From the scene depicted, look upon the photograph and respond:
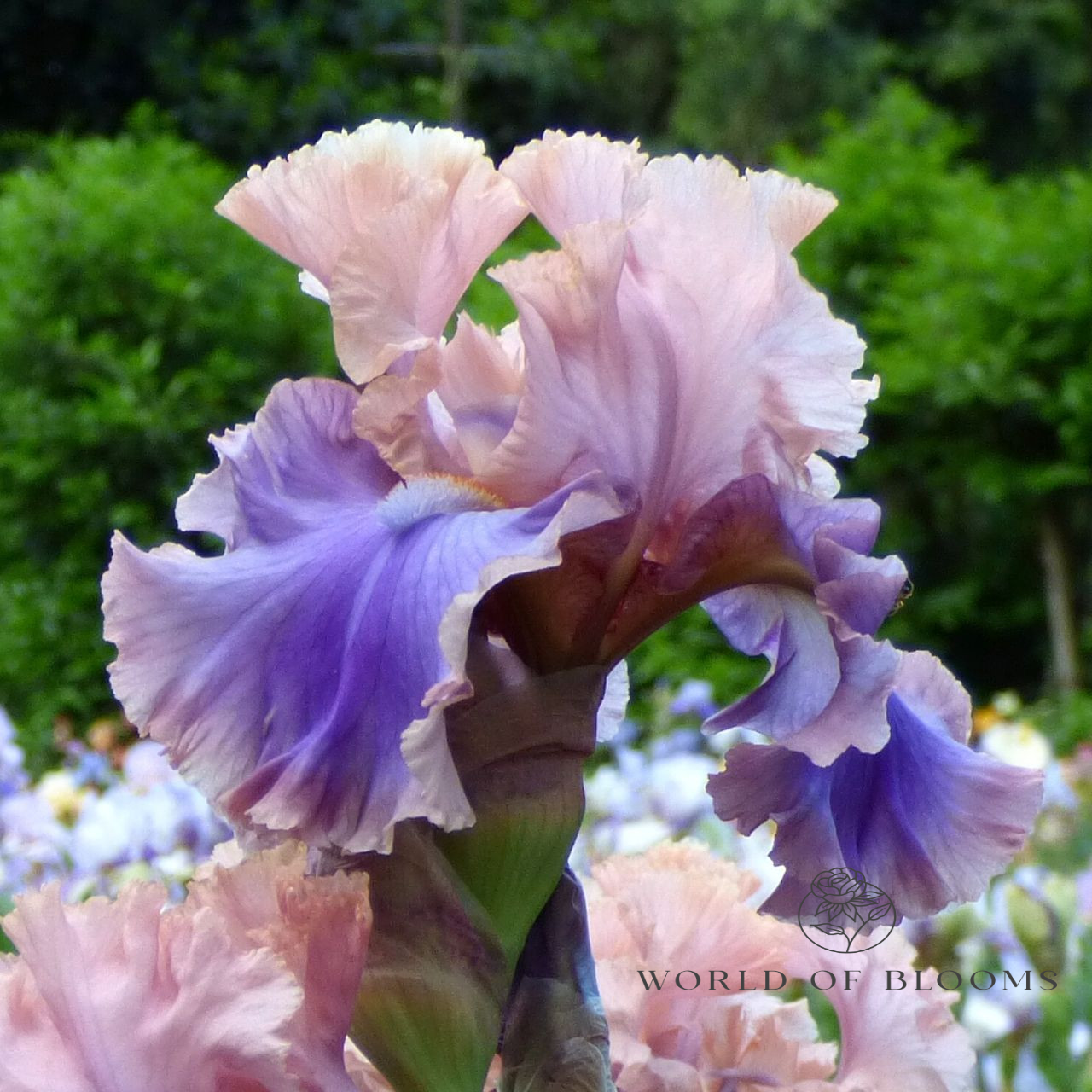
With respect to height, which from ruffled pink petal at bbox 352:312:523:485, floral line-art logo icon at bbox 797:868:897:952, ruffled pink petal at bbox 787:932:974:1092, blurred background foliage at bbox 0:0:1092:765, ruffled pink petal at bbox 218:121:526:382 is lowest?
blurred background foliage at bbox 0:0:1092:765

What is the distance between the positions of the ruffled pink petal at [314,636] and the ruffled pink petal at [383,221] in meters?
0.04

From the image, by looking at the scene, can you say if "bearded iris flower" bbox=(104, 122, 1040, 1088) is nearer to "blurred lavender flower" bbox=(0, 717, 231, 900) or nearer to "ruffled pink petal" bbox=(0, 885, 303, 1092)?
"ruffled pink petal" bbox=(0, 885, 303, 1092)

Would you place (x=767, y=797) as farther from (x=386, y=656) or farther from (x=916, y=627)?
(x=916, y=627)

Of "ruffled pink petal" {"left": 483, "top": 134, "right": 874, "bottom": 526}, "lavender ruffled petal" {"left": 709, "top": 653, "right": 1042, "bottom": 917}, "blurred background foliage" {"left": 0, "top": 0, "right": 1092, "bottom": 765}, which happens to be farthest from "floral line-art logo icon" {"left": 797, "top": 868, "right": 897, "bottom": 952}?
"blurred background foliage" {"left": 0, "top": 0, "right": 1092, "bottom": 765}

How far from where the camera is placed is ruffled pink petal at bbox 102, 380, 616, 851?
0.44m

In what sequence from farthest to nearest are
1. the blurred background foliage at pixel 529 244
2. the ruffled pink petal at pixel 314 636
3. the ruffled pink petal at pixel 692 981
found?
the blurred background foliage at pixel 529 244
the ruffled pink petal at pixel 692 981
the ruffled pink petal at pixel 314 636

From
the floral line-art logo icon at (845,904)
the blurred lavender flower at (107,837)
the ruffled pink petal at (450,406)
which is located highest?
the ruffled pink petal at (450,406)

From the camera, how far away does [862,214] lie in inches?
255

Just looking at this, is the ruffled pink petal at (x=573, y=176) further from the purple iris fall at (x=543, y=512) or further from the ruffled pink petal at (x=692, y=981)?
the ruffled pink petal at (x=692, y=981)

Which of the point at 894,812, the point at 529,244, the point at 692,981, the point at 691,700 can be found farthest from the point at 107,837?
the point at 529,244

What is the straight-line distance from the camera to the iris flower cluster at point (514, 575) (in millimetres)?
458

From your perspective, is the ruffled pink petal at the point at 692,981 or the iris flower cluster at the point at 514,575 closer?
the iris flower cluster at the point at 514,575

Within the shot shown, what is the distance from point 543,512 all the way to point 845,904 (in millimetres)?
193

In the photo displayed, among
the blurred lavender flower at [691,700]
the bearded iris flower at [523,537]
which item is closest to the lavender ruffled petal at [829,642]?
the bearded iris flower at [523,537]
